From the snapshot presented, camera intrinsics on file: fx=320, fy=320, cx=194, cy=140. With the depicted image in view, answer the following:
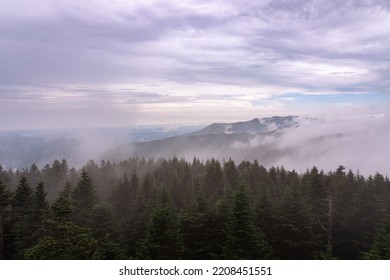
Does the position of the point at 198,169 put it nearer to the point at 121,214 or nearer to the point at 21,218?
the point at 121,214

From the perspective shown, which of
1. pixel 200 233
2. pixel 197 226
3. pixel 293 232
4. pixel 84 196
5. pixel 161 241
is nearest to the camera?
pixel 161 241

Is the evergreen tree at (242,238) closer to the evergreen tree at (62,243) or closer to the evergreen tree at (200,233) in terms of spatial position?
the evergreen tree at (200,233)

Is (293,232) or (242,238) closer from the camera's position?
(242,238)

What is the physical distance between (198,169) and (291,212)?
66.4 m

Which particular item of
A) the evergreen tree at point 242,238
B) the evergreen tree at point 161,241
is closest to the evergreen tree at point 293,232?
the evergreen tree at point 242,238

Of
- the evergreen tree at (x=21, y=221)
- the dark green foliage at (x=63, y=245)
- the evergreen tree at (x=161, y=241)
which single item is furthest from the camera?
the evergreen tree at (x=21, y=221)

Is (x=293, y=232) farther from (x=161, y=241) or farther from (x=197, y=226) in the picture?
(x=161, y=241)

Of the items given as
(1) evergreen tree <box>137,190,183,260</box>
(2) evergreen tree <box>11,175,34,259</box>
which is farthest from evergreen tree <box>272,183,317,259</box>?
(2) evergreen tree <box>11,175,34,259</box>

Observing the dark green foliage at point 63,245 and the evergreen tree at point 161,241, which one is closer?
the dark green foliage at point 63,245

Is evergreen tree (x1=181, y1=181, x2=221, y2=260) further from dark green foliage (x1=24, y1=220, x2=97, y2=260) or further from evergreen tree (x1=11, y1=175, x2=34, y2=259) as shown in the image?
evergreen tree (x1=11, y1=175, x2=34, y2=259)

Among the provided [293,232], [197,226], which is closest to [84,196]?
[197,226]

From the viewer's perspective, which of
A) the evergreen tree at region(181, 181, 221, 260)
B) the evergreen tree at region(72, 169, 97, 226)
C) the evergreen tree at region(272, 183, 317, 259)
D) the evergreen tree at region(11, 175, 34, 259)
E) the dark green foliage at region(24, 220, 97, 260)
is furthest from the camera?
the evergreen tree at region(72, 169, 97, 226)

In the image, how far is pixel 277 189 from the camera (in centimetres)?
5819
